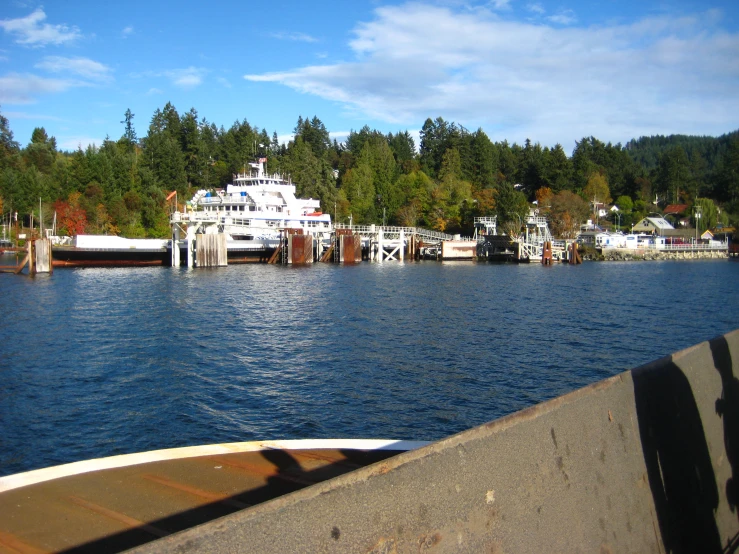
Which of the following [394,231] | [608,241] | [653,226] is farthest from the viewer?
[653,226]

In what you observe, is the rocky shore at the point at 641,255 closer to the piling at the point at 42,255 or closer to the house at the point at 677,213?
the house at the point at 677,213

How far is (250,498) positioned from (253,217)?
62990 millimetres

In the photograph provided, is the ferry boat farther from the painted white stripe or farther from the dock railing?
→ the painted white stripe

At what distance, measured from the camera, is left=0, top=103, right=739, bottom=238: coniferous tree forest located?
88.2 m

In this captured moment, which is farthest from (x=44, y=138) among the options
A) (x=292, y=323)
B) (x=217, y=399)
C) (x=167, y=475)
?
(x=167, y=475)

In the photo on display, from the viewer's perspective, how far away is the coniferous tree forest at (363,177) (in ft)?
290

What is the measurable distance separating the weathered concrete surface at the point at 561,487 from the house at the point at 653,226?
4640 inches

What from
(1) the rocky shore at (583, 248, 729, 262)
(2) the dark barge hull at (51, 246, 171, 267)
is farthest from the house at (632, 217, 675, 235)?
(2) the dark barge hull at (51, 246, 171, 267)

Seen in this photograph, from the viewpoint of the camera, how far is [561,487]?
14.5ft

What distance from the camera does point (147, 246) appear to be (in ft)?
194

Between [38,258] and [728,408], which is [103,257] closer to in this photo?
[38,258]

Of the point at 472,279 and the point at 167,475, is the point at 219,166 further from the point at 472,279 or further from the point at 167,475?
the point at 167,475

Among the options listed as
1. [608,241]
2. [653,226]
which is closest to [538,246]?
[608,241]

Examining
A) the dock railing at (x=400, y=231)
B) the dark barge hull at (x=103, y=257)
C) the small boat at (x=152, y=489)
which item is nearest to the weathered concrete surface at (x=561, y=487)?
the small boat at (x=152, y=489)
